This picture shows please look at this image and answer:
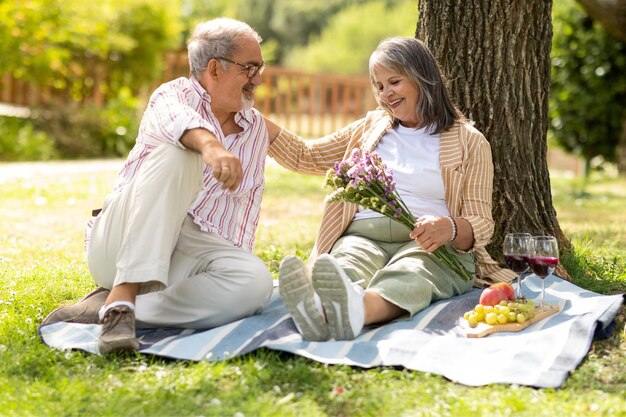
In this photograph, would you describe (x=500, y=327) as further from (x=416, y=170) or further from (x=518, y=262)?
(x=416, y=170)

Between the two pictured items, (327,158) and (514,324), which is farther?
(327,158)

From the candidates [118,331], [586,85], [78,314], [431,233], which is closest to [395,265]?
[431,233]

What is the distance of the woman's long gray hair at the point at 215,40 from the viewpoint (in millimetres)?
3365

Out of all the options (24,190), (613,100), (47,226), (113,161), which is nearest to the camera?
(47,226)

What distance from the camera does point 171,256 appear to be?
3348 millimetres

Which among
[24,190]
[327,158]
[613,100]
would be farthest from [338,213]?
[613,100]

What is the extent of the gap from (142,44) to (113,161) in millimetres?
2601

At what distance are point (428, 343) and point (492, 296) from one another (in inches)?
16.9

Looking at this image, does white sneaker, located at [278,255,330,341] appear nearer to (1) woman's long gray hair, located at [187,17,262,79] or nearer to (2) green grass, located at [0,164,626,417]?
(2) green grass, located at [0,164,626,417]

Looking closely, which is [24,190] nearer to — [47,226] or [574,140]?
[47,226]

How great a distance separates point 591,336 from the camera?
120 inches

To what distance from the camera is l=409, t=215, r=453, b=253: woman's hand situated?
3.35 meters

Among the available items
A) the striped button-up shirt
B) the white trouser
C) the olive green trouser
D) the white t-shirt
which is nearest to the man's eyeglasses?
the striped button-up shirt

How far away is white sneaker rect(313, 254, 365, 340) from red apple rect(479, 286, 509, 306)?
0.51 m
